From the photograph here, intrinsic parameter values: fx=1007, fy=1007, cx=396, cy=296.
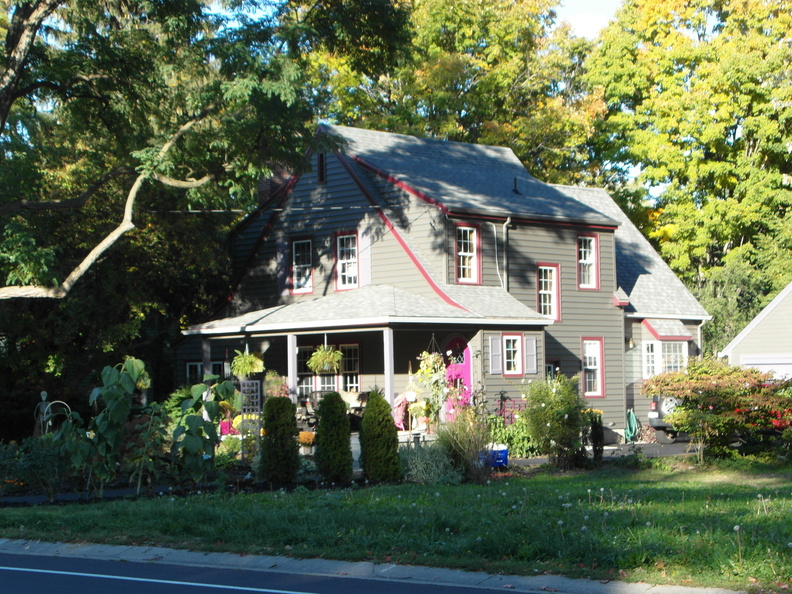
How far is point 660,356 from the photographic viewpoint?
33.6 meters

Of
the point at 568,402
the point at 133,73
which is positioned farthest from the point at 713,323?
the point at 133,73

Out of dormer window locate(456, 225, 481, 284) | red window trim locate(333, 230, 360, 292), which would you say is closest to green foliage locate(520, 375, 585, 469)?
dormer window locate(456, 225, 481, 284)

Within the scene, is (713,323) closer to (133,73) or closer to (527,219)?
(527,219)

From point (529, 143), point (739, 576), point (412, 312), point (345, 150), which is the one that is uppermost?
point (529, 143)

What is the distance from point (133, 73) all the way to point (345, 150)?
24.3ft

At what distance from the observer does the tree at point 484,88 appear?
42.2 meters

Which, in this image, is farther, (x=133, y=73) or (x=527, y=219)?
(x=527, y=219)

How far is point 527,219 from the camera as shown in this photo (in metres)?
29.5

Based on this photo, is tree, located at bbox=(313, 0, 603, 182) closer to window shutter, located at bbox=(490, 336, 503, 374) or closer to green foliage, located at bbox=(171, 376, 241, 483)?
window shutter, located at bbox=(490, 336, 503, 374)

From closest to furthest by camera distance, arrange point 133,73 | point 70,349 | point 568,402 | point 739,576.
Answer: point 739,576
point 568,402
point 133,73
point 70,349

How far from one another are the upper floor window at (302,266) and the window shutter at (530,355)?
7.03m

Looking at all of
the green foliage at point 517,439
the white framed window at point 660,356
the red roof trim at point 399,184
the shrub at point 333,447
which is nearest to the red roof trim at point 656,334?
the white framed window at point 660,356

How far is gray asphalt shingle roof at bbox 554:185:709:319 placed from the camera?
34094 mm

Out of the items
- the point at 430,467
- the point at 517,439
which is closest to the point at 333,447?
the point at 430,467
